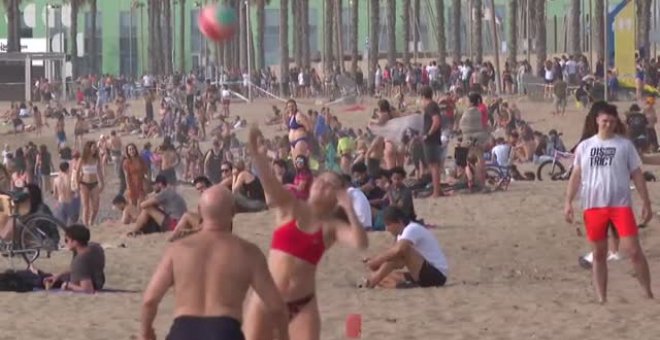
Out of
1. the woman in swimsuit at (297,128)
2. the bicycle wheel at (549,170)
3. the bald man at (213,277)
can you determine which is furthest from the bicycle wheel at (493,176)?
the bald man at (213,277)

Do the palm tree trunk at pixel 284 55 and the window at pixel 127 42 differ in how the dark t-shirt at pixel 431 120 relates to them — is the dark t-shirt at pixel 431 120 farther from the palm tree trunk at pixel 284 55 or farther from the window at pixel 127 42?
the window at pixel 127 42

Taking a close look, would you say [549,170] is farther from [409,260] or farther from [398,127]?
[409,260]

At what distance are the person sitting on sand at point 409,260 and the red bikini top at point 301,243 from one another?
5563 millimetres

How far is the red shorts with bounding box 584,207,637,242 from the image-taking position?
11219 mm

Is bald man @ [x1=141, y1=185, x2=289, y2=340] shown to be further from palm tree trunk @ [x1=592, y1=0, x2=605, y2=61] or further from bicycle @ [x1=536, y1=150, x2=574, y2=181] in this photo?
palm tree trunk @ [x1=592, y1=0, x2=605, y2=61]

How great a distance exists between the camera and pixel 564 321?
1134 cm

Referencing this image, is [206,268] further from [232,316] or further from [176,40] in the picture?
[176,40]

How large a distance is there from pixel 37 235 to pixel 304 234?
938 centimetres

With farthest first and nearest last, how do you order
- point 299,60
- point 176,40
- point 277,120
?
point 176,40 → point 299,60 → point 277,120

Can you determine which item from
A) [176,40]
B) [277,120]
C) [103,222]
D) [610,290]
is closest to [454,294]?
[610,290]

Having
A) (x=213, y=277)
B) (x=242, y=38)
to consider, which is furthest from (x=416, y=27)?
(x=213, y=277)

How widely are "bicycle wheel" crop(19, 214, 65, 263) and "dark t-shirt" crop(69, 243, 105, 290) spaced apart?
283 centimetres

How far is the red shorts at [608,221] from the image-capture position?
11219 mm

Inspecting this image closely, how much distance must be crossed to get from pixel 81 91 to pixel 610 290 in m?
47.2
